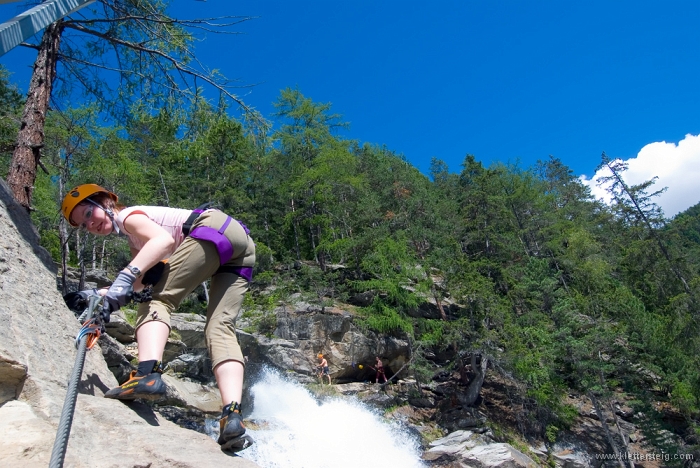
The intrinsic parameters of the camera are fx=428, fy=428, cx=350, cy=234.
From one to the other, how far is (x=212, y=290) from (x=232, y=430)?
0.84m

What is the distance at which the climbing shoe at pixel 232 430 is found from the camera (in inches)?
80.4

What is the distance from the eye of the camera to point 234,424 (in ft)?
6.70

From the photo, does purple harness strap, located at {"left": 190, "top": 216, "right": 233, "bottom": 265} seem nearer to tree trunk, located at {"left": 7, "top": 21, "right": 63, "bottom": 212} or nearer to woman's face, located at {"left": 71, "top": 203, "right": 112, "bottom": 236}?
woman's face, located at {"left": 71, "top": 203, "right": 112, "bottom": 236}

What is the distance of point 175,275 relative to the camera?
7.60 feet

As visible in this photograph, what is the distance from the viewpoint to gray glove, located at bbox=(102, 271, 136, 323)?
205 centimetres

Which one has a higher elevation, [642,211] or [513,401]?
[642,211]

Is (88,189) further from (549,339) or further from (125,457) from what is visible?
(549,339)

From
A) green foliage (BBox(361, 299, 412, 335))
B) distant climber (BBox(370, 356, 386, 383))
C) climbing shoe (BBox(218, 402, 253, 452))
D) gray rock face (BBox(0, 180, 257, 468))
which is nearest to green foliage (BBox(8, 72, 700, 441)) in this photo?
green foliage (BBox(361, 299, 412, 335))

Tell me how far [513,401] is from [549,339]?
3.50 meters

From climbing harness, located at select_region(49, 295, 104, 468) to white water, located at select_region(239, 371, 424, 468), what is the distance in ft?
34.3

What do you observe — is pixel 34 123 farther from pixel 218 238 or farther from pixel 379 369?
pixel 379 369

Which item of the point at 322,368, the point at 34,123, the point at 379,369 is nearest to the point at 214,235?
the point at 34,123

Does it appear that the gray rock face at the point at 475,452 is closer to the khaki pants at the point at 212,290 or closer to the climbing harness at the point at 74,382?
the khaki pants at the point at 212,290

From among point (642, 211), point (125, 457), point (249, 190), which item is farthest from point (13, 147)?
point (642, 211)
